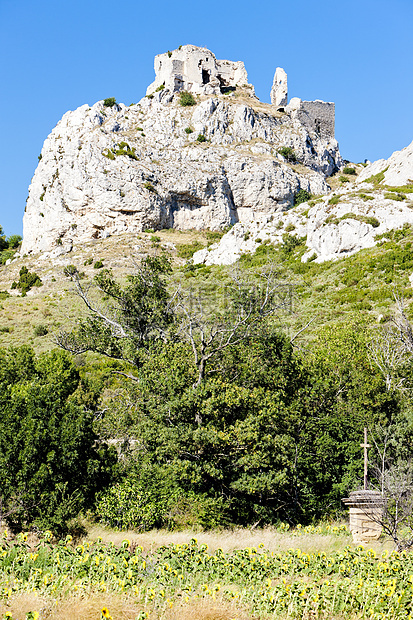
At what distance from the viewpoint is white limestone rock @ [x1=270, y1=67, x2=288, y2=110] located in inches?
3226

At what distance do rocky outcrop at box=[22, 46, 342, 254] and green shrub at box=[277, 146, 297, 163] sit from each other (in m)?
0.49

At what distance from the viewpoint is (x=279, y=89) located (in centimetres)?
8269

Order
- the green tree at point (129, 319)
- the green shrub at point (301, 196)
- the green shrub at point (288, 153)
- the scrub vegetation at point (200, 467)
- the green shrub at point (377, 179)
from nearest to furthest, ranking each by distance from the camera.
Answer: the scrub vegetation at point (200, 467) → the green tree at point (129, 319) → the green shrub at point (377, 179) → the green shrub at point (301, 196) → the green shrub at point (288, 153)

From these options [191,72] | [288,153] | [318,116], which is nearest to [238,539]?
[288,153]

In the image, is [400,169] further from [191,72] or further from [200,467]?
[200,467]

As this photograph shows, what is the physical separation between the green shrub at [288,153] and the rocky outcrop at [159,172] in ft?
1.61

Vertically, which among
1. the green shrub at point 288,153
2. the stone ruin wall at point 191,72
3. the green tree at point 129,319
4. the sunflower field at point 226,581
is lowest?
the sunflower field at point 226,581

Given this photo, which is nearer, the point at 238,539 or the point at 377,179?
the point at 238,539

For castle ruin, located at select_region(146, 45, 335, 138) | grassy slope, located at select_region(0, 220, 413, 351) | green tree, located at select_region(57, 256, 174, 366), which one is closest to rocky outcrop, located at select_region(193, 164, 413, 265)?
grassy slope, located at select_region(0, 220, 413, 351)

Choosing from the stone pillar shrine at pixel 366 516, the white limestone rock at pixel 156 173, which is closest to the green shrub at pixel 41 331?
the white limestone rock at pixel 156 173

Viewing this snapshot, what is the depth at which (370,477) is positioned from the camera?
14461mm

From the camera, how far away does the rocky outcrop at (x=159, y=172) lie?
2373 inches

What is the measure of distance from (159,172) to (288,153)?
58.9 feet

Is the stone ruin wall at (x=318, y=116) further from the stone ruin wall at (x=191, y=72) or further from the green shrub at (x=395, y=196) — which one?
the green shrub at (x=395, y=196)
